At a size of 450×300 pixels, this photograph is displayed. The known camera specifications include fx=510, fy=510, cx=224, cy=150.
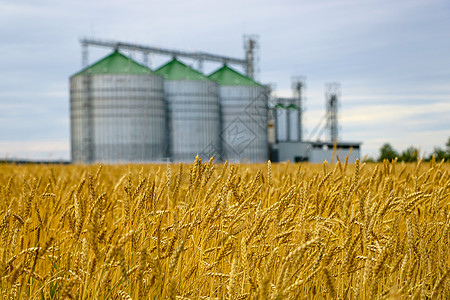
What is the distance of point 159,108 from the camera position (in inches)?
1576

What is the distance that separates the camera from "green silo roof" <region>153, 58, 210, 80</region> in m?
42.9

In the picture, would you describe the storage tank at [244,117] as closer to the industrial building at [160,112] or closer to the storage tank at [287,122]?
the industrial building at [160,112]

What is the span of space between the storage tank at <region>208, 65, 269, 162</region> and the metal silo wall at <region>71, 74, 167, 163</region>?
676cm

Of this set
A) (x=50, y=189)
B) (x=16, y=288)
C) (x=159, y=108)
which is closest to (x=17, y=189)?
(x=50, y=189)

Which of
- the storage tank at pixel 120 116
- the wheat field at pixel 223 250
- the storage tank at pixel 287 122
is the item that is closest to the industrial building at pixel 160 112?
the storage tank at pixel 120 116

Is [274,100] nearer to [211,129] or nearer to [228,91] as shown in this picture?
[228,91]

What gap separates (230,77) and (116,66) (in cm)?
1155

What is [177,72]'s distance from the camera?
1736 inches

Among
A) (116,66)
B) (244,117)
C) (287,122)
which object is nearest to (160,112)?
(116,66)

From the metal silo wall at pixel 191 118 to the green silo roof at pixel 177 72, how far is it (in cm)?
83

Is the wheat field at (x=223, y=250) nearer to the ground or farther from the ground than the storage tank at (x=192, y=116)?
nearer to the ground

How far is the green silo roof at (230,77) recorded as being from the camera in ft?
152

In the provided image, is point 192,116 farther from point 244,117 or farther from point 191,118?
point 244,117

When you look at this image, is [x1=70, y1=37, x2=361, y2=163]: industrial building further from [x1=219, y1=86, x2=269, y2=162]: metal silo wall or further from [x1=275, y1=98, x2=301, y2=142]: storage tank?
[x1=275, y1=98, x2=301, y2=142]: storage tank
